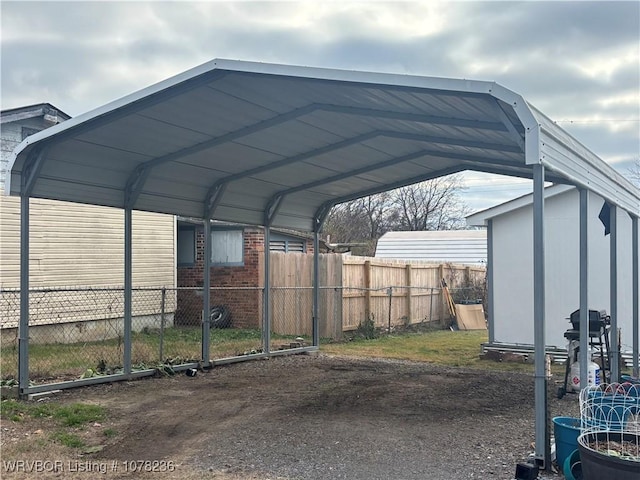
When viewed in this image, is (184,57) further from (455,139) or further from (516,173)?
(516,173)

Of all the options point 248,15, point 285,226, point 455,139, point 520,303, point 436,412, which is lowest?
point 436,412

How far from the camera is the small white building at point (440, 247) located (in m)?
26.7

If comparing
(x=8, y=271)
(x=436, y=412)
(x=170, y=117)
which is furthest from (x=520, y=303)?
(x=8, y=271)

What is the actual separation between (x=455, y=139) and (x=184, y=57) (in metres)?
4.49

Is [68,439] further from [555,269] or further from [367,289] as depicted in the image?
[367,289]

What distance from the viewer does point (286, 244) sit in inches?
690

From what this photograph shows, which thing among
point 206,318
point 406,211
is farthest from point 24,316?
point 406,211

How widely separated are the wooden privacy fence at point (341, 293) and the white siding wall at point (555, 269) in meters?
4.01

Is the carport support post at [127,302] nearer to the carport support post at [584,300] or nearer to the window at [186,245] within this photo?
the carport support post at [584,300]

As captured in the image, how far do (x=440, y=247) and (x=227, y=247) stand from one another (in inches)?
535

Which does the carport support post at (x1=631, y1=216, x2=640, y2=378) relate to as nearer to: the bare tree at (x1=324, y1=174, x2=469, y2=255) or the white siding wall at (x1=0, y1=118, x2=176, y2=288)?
the white siding wall at (x1=0, y1=118, x2=176, y2=288)

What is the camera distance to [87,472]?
16.4 ft

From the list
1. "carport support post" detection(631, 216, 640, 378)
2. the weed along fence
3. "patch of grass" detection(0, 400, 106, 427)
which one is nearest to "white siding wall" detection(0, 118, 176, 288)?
the weed along fence

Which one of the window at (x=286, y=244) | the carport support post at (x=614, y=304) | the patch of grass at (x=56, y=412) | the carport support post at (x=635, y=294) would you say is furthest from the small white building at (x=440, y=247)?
the patch of grass at (x=56, y=412)
